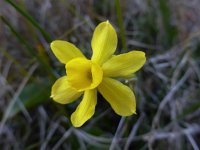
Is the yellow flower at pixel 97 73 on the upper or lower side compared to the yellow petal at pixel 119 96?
upper

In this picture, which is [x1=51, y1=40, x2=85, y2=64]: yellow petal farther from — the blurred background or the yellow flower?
the blurred background

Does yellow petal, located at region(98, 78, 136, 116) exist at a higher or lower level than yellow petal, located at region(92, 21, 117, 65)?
lower

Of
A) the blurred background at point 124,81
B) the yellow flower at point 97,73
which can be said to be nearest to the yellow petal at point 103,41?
the yellow flower at point 97,73

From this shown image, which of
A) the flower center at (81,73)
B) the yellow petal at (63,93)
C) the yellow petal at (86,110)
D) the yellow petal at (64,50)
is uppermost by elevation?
the yellow petal at (64,50)

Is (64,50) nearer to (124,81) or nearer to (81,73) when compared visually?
(81,73)

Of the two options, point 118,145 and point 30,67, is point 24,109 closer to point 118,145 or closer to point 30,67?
point 30,67

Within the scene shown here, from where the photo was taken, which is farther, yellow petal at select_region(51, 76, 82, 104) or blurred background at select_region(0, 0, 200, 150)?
blurred background at select_region(0, 0, 200, 150)

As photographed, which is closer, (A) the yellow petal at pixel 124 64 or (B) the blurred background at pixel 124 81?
(A) the yellow petal at pixel 124 64

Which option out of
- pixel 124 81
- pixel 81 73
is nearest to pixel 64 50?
pixel 81 73

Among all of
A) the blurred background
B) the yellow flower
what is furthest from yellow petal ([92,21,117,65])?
the blurred background

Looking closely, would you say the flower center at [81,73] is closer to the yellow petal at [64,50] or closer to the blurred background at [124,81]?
the yellow petal at [64,50]
